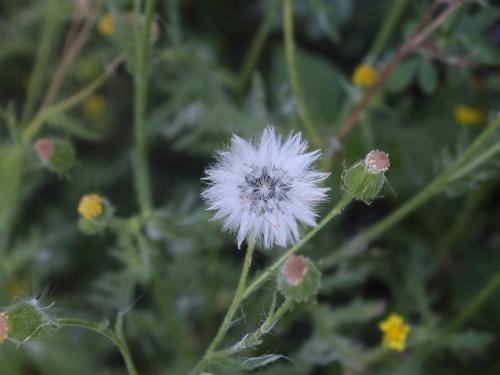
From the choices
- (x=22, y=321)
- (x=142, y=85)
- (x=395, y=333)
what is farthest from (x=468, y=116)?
(x=22, y=321)

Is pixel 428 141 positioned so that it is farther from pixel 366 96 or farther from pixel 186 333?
pixel 186 333

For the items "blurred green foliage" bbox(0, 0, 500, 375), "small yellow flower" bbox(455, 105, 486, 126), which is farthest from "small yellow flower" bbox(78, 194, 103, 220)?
"small yellow flower" bbox(455, 105, 486, 126)

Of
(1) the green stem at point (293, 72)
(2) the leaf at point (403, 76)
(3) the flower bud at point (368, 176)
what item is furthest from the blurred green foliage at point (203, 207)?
(3) the flower bud at point (368, 176)

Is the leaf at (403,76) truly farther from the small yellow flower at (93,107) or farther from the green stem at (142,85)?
the small yellow flower at (93,107)

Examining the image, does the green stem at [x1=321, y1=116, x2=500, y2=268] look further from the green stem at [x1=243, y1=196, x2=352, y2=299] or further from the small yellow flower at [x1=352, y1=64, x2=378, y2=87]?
the small yellow flower at [x1=352, y1=64, x2=378, y2=87]

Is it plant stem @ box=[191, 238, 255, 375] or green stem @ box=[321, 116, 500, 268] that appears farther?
green stem @ box=[321, 116, 500, 268]

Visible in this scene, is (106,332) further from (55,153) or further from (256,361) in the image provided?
(55,153)

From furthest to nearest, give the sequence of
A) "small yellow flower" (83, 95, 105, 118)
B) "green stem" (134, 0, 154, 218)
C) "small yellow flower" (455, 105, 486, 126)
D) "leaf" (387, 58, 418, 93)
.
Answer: "small yellow flower" (83, 95, 105, 118) → "small yellow flower" (455, 105, 486, 126) → "leaf" (387, 58, 418, 93) → "green stem" (134, 0, 154, 218)
